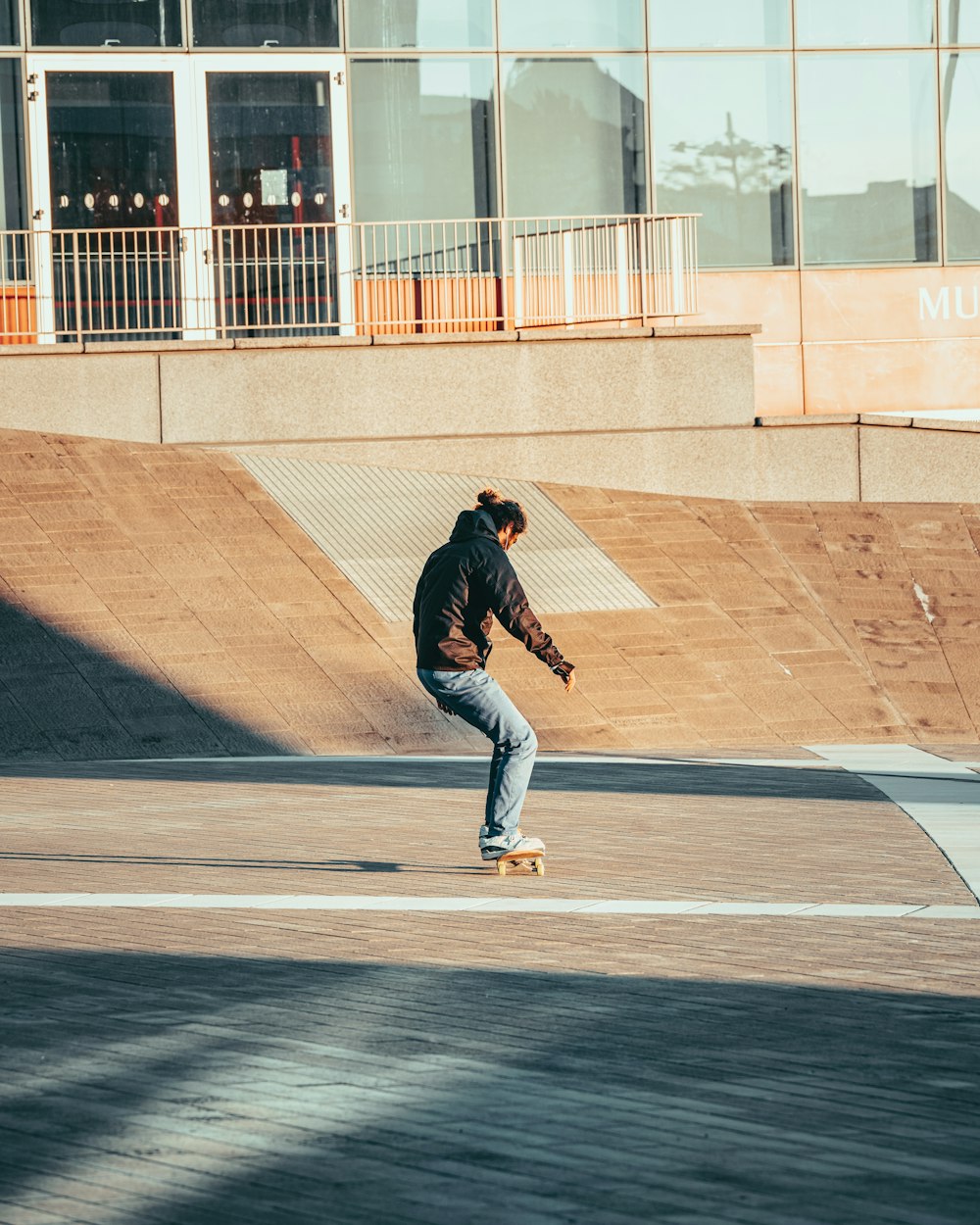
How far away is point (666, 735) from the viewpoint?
1424 centimetres

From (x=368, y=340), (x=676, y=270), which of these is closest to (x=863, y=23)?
(x=676, y=270)

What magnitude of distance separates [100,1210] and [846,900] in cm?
451

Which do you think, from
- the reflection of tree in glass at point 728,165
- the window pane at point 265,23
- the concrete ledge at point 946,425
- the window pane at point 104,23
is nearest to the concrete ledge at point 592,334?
the concrete ledge at point 946,425

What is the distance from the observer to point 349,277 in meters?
22.4

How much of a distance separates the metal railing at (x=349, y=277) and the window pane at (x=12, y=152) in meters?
0.60

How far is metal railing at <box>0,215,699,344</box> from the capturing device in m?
20.9

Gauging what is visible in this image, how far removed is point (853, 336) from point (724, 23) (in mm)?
4388

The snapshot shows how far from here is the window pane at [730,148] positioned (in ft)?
78.1

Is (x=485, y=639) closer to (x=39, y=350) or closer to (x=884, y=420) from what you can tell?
(x=39, y=350)

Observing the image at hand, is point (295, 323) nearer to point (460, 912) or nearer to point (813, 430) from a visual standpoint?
point (813, 430)

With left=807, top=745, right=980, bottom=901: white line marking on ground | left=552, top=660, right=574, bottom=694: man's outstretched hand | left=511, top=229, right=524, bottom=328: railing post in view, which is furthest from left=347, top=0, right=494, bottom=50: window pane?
left=552, top=660, right=574, bottom=694: man's outstretched hand

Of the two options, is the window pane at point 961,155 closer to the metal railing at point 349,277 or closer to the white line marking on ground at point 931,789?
the metal railing at point 349,277

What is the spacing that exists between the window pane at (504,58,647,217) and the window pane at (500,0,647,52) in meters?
0.23

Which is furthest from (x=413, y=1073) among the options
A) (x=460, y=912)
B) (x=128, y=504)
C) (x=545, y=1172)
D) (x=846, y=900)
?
(x=128, y=504)
